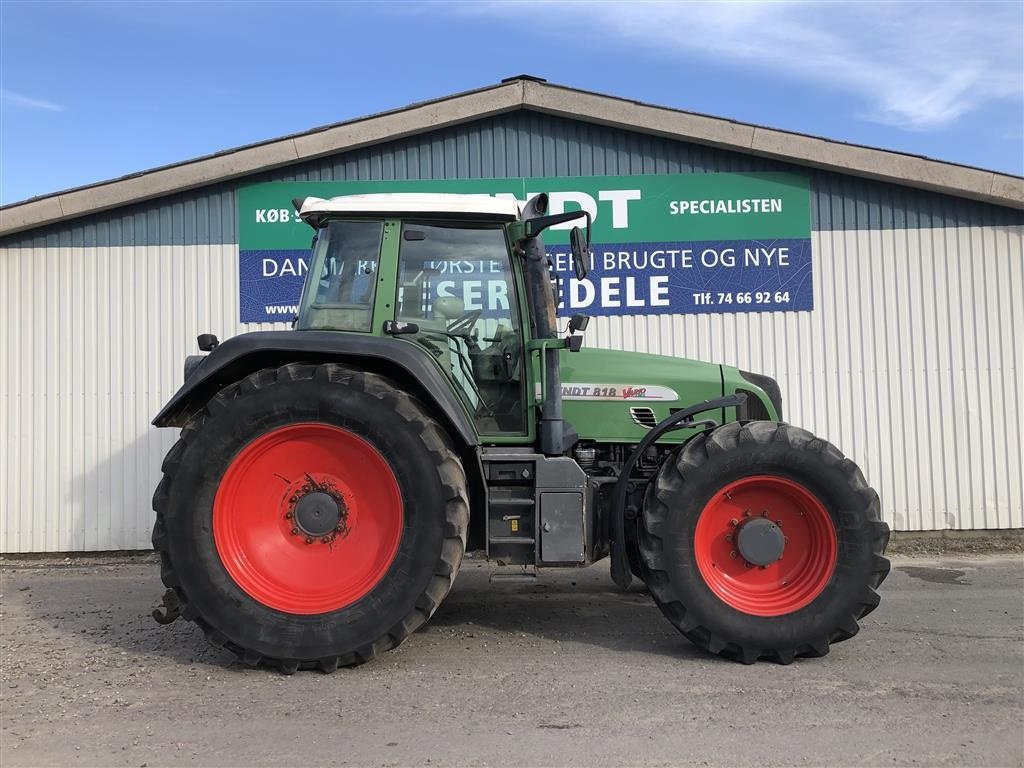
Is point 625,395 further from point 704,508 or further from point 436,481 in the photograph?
point 436,481

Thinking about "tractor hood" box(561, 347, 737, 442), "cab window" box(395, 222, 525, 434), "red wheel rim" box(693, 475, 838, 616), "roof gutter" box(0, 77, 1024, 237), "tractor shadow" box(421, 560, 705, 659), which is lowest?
"tractor shadow" box(421, 560, 705, 659)

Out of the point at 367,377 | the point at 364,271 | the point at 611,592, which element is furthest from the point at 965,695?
the point at 364,271

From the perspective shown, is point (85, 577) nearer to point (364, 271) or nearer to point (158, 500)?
point (158, 500)

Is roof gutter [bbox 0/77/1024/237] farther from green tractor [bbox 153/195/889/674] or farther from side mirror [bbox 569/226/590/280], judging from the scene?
side mirror [bbox 569/226/590/280]

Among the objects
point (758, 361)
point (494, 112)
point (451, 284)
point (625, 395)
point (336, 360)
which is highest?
point (494, 112)

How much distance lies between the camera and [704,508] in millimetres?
4449

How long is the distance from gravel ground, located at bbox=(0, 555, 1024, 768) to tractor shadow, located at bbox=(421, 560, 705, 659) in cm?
3

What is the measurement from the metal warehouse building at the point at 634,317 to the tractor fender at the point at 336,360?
3.81 m

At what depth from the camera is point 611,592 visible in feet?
20.5

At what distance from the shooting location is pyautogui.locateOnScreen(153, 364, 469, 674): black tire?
13.7 ft

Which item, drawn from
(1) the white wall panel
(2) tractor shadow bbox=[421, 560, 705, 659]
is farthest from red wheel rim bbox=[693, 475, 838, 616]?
(1) the white wall panel

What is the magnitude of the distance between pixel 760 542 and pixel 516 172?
16.7 feet

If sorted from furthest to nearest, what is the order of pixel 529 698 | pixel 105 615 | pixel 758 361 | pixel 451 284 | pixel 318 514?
pixel 758 361, pixel 105 615, pixel 451 284, pixel 318 514, pixel 529 698

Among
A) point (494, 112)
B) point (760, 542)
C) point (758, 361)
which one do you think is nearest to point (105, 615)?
point (760, 542)
